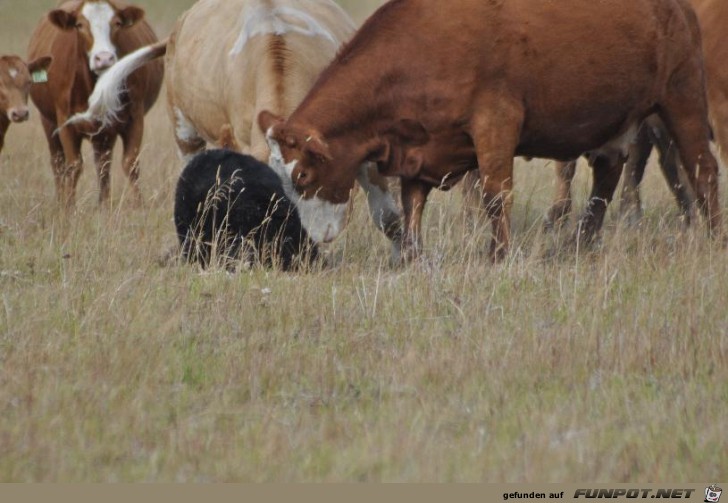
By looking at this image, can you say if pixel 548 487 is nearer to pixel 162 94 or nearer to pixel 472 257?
pixel 472 257

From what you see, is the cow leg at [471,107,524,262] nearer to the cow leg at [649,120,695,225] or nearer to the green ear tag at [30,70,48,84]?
the cow leg at [649,120,695,225]

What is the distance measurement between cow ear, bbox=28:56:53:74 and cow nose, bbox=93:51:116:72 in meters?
0.36

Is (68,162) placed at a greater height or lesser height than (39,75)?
lesser

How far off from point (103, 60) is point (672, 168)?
4.64m

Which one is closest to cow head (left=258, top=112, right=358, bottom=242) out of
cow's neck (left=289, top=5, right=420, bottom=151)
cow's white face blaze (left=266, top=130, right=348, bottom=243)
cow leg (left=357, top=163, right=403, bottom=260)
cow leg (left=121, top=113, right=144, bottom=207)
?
cow's white face blaze (left=266, top=130, right=348, bottom=243)

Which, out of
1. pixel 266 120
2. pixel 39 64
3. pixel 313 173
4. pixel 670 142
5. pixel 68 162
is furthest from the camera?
pixel 68 162

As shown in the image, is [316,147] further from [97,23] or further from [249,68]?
[97,23]

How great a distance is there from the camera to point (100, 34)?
39.5 feet

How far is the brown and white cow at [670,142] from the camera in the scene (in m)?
9.33

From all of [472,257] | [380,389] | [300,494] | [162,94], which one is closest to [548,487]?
[300,494]

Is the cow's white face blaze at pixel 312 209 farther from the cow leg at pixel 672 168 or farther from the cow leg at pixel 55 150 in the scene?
the cow leg at pixel 55 150

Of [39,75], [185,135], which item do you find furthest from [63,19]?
[185,135]

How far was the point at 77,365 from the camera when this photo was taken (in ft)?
20.4

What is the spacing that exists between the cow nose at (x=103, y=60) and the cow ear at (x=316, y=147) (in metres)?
4.07
